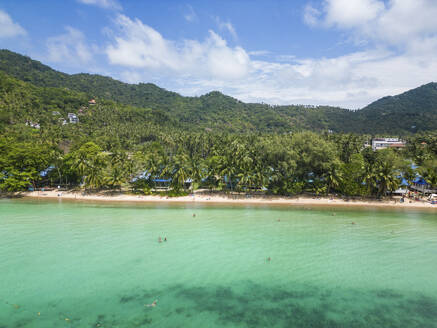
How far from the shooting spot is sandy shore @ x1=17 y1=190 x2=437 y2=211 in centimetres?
3916

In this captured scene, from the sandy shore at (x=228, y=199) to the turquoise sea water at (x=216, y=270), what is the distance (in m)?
4.85

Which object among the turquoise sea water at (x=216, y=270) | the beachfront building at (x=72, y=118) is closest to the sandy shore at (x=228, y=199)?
the turquoise sea water at (x=216, y=270)

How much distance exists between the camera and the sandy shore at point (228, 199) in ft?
128

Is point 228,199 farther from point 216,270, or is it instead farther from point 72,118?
point 72,118

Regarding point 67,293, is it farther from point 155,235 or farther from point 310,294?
point 310,294

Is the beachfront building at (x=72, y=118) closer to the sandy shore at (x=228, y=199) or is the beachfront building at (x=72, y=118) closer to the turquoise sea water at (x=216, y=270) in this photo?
the sandy shore at (x=228, y=199)

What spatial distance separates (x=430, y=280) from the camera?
19.7 meters

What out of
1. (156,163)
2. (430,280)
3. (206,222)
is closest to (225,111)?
(156,163)

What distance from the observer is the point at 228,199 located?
4134cm

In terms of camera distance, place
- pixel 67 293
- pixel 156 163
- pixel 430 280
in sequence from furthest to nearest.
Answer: pixel 156 163 → pixel 430 280 → pixel 67 293

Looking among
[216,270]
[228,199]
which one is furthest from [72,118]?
[216,270]

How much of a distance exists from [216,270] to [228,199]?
21.1 meters

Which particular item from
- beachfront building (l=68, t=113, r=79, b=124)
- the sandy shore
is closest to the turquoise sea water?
the sandy shore

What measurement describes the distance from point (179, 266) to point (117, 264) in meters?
5.35
